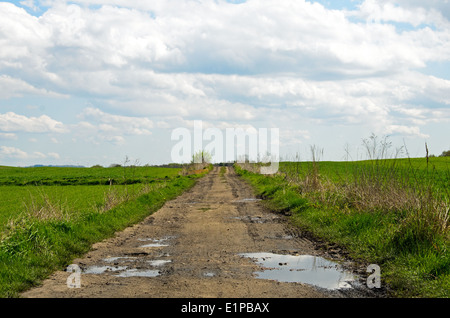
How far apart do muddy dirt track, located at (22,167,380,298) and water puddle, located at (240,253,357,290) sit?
0.71ft

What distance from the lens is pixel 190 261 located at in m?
8.89

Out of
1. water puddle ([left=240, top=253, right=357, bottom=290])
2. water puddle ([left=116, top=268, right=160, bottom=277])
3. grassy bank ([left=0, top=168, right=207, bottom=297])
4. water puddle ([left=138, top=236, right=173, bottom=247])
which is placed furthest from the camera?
water puddle ([left=138, top=236, right=173, bottom=247])

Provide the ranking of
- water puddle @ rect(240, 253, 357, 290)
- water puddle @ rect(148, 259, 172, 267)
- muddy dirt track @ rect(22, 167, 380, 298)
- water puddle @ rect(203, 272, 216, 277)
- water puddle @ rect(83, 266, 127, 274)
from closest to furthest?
muddy dirt track @ rect(22, 167, 380, 298), water puddle @ rect(240, 253, 357, 290), water puddle @ rect(203, 272, 216, 277), water puddle @ rect(83, 266, 127, 274), water puddle @ rect(148, 259, 172, 267)

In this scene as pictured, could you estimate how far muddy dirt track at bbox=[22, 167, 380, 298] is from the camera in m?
6.65

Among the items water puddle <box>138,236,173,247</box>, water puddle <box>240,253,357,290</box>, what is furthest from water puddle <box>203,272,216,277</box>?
water puddle <box>138,236,173,247</box>

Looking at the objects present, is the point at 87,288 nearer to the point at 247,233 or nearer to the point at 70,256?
the point at 70,256

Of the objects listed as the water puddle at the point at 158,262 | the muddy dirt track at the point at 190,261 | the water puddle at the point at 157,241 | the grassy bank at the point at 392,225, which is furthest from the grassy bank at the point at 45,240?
the grassy bank at the point at 392,225

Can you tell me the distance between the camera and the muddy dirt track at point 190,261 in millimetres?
6652

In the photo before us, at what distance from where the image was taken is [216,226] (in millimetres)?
13922

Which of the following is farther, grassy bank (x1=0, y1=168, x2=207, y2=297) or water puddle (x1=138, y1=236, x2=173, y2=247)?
water puddle (x1=138, y1=236, x2=173, y2=247)

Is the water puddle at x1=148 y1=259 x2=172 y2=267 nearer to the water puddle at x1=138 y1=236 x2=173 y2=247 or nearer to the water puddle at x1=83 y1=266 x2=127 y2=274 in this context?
the water puddle at x1=83 y1=266 x2=127 y2=274

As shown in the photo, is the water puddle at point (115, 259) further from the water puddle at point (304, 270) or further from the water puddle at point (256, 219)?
the water puddle at point (256, 219)

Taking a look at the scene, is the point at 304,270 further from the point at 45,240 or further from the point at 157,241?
the point at 45,240
